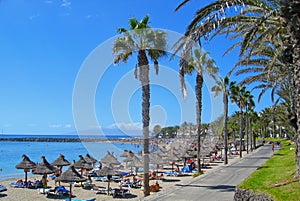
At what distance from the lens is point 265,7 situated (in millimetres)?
11328

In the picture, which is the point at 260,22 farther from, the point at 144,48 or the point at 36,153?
the point at 36,153

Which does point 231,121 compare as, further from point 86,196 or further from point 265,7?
point 265,7

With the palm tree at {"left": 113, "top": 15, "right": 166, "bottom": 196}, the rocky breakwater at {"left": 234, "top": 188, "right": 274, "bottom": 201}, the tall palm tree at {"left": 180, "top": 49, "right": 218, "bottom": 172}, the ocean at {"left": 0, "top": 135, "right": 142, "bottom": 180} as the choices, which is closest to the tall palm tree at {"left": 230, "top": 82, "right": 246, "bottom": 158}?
the tall palm tree at {"left": 180, "top": 49, "right": 218, "bottom": 172}

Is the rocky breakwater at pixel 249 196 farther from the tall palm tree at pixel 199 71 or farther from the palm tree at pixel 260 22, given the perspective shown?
the tall palm tree at pixel 199 71

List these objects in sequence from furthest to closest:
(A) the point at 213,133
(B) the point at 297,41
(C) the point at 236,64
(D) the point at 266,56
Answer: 1. (A) the point at 213,133
2. (D) the point at 266,56
3. (C) the point at 236,64
4. (B) the point at 297,41

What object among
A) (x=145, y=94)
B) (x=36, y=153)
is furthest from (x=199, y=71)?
(x=36, y=153)

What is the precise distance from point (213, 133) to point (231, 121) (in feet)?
57.4

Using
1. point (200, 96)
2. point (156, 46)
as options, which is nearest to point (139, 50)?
point (156, 46)

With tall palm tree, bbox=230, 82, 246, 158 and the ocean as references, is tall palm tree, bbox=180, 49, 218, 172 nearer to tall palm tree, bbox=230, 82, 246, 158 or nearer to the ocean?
tall palm tree, bbox=230, 82, 246, 158

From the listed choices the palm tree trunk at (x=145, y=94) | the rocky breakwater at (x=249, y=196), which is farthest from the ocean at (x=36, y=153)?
the rocky breakwater at (x=249, y=196)

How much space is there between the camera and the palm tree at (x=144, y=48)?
1659 cm

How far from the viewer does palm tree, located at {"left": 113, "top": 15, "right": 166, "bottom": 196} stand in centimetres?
1659

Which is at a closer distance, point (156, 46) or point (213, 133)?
point (156, 46)

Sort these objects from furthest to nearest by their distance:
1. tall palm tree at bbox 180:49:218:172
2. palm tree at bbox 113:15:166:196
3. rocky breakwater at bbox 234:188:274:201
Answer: tall palm tree at bbox 180:49:218:172 < palm tree at bbox 113:15:166:196 < rocky breakwater at bbox 234:188:274:201
